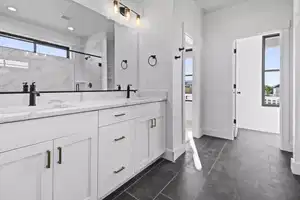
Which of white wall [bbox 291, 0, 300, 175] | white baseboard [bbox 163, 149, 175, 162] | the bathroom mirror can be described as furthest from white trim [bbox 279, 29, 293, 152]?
the bathroom mirror

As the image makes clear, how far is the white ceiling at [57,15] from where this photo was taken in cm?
152

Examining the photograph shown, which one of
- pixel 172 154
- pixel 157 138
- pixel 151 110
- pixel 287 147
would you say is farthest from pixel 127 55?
pixel 287 147

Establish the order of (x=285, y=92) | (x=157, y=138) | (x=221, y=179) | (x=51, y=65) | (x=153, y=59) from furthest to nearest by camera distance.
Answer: (x=285, y=92) → (x=153, y=59) → (x=157, y=138) → (x=221, y=179) → (x=51, y=65)

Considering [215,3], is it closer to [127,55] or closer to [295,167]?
[127,55]

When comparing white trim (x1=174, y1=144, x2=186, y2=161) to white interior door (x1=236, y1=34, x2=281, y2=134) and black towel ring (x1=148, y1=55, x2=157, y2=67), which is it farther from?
white interior door (x1=236, y1=34, x2=281, y2=134)

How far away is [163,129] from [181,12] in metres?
1.86

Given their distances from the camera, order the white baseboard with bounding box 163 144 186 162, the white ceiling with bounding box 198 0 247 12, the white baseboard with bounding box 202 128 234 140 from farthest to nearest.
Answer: the white baseboard with bounding box 202 128 234 140, the white ceiling with bounding box 198 0 247 12, the white baseboard with bounding box 163 144 186 162

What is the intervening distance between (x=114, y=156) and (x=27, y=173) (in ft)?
2.38

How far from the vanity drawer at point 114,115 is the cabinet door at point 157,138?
53 centimetres

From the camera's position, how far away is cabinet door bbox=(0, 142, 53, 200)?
92cm

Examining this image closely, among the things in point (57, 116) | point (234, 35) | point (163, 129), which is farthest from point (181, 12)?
point (57, 116)

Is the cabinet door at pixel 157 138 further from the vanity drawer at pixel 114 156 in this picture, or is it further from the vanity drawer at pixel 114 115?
the vanity drawer at pixel 114 115

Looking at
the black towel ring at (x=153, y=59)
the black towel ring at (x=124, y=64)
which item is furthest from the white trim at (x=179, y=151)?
the black towel ring at (x=124, y=64)

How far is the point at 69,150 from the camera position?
3.96ft
